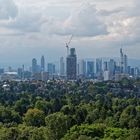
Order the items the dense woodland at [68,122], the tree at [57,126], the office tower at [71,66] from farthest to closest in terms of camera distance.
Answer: the office tower at [71,66], the tree at [57,126], the dense woodland at [68,122]

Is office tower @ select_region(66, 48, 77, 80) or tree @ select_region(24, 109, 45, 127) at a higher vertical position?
office tower @ select_region(66, 48, 77, 80)

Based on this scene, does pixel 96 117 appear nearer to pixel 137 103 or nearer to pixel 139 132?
pixel 139 132

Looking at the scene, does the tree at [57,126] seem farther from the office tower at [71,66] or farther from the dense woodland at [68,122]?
the office tower at [71,66]

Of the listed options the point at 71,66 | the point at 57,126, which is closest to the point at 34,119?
the point at 57,126

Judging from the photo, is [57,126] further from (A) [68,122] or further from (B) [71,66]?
(B) [71,66]

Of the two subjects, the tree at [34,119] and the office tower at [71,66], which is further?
the office tower at [71,66]

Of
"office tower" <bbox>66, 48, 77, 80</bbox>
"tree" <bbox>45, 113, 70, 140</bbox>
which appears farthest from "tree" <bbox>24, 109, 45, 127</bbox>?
"office tower" <bbox>66, 48, 77, 80</bbox>

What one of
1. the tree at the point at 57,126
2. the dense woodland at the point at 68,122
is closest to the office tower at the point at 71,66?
the dense woodland at the point at 68,122

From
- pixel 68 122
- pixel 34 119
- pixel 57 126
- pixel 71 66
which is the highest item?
pixel 71 66

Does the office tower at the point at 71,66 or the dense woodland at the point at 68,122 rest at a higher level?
the office tower at the point at 71,66

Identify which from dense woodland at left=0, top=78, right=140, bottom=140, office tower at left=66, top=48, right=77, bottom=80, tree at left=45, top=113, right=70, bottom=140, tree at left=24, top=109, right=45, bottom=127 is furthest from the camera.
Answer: office tower at left=66, top=48, right=77, bottom=80

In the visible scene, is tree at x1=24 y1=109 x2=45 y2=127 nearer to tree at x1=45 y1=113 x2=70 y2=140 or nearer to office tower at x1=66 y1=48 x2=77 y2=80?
tree at x1=45 y1=113 x2=70 y2=140

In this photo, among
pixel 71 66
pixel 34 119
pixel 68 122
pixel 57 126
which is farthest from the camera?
pixel 71 66

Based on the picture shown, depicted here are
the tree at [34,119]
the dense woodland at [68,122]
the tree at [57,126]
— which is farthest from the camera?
the tree at [34,119]
